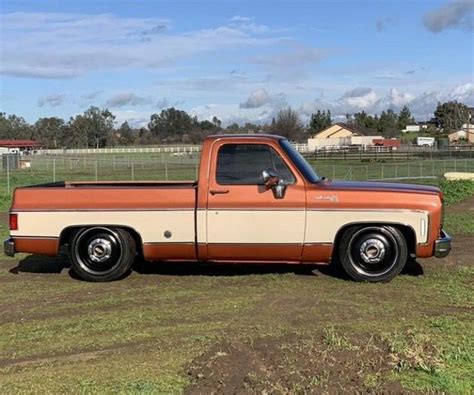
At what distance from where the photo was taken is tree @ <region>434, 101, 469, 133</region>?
156 metres

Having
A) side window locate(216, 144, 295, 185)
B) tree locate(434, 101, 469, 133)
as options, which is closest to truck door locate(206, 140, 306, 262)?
side window locate(216, 144, 295, 185)

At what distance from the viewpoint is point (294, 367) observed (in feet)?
14.8

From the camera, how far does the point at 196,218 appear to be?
7.23 m

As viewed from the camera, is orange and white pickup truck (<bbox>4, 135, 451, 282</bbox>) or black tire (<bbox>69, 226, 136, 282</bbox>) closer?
orange and white pickup truck (<bbox>4, 135, 451, 282</bbox>)

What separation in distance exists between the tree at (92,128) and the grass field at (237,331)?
460ft

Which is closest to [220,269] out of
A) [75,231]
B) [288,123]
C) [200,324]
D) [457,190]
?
[75,231]

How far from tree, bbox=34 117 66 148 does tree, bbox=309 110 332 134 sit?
59318 millimetres

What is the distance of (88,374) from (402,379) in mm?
2209

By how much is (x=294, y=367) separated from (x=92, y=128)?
145245mm

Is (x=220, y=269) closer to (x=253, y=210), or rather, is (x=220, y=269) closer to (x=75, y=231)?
(x=253, y=210)

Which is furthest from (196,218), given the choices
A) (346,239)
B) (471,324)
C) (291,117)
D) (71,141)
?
(71,141)

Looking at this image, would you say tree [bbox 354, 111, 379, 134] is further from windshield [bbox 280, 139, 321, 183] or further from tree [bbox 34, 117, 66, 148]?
windshield [bbox 280, 139, 321, 183]

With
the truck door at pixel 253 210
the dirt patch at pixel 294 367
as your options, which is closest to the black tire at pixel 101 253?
the truck door at pixel 253 210

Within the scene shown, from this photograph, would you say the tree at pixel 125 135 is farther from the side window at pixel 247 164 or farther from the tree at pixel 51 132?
the side window at pixel 247 164
